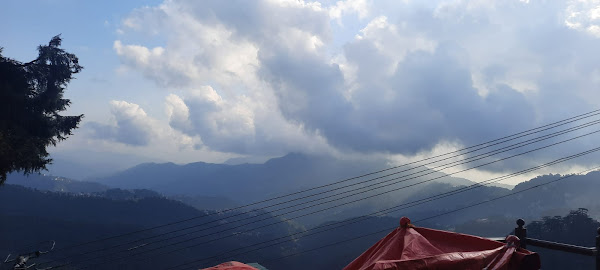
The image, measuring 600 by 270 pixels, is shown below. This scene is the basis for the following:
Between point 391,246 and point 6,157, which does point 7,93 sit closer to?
point 6,157

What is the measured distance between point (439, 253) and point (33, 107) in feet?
108

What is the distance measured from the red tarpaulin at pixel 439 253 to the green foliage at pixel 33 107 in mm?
25842

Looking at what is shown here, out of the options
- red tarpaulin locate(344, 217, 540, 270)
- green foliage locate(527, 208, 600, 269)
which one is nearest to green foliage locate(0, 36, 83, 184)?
red tarpaulin locate(344, 217, 540, 270)

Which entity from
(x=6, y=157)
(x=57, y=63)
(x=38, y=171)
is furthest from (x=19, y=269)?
(x=57, y=63)

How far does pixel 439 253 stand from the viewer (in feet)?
21.1

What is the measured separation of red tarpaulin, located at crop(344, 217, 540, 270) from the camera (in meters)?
6.04

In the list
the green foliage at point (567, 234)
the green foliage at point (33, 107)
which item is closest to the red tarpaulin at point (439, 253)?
the green foliage at point (33, 107)

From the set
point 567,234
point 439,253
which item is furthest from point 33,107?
point 567,234

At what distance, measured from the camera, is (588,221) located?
12100 cm

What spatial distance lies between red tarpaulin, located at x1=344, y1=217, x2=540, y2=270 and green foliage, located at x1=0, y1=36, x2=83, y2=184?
25842 millimetres

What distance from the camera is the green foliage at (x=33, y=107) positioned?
26969mm

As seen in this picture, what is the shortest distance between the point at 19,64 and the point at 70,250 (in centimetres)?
17030

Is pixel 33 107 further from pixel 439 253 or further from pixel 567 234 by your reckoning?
pixel 567 234

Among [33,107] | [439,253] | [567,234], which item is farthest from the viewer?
[567,234]
